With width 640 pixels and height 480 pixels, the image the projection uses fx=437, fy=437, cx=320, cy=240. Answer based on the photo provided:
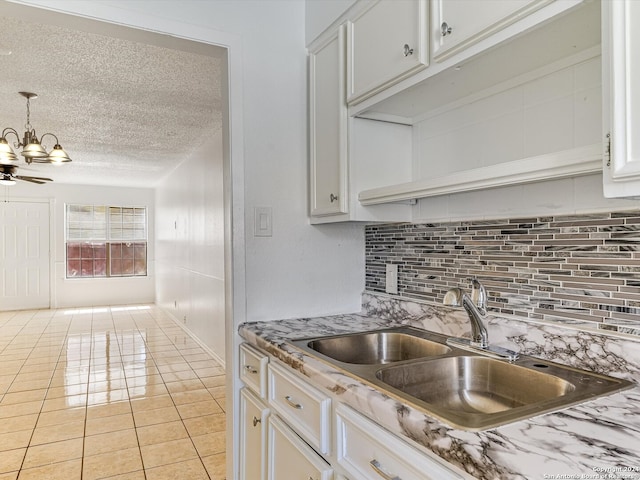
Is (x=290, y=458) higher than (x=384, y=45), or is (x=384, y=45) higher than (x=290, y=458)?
(x=384, y=45)

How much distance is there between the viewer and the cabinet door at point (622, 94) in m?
0.84

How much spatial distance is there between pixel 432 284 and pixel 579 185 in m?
0.70

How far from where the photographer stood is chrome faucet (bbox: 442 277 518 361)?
1314mm

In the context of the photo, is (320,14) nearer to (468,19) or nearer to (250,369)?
(468,19)

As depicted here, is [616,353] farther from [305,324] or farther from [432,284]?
[305,324]

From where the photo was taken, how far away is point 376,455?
0.98 m

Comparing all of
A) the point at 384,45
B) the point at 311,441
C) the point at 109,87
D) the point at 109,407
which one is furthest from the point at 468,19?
the point at 109,407

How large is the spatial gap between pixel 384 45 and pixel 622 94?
2.89 feet

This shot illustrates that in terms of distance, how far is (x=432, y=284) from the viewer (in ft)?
5.87

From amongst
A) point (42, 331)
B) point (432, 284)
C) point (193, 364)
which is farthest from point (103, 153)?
point (432, 284)

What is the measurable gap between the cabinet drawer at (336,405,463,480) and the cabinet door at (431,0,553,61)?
1.03 metres

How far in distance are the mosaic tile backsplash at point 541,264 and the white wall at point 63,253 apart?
7663 mm

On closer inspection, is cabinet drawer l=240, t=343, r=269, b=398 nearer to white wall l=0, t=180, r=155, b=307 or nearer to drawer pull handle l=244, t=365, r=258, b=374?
drawer pull handle l=244, t=365, r=258, b=374

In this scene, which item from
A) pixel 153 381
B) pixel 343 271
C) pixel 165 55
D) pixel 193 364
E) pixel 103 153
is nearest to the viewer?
pixel 343 271
